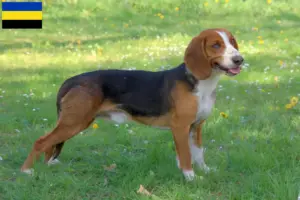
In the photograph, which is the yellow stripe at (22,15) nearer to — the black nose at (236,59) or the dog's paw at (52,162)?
the dog's paw at (52,162)

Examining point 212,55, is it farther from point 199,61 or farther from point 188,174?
point 188,174

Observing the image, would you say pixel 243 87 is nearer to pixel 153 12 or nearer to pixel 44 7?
pixel 153 12

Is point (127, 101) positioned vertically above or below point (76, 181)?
above

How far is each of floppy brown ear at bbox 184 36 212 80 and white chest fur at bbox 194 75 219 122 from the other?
12 centimetres

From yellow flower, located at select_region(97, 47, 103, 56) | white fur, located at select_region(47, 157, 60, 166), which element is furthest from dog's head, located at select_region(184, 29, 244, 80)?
yellow flower, located at select_region(97, 47, 103, 56)

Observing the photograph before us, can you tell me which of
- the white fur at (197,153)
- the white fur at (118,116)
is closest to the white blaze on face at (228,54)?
the white fur at (197,153)

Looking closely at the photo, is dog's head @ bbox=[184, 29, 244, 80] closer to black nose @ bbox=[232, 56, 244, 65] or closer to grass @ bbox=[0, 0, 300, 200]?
black nose @ bbox=[232, 56, 244, 65]

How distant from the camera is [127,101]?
5035 millimetres

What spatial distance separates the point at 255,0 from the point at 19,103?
10.4 metres

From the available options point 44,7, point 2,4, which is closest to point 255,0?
point 44,7

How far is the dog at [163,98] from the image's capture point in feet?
15.4

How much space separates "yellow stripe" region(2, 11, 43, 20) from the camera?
1529 cm

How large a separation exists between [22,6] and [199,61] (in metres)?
11.4

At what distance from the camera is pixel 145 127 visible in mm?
6625
